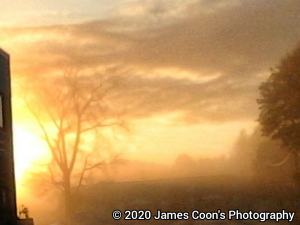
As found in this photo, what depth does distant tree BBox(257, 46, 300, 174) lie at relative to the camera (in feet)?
114

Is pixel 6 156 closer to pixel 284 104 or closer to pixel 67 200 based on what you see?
pixel 67 200

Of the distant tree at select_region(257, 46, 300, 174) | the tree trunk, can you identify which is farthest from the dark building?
the distant tree at select_region(257, 46, 300, 174)

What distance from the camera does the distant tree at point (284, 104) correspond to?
34.8 m

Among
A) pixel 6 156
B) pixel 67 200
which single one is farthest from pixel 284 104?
pixel 6 156

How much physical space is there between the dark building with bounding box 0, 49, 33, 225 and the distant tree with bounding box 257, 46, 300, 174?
1799 cm

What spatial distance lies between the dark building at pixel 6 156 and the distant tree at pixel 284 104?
18.0 metres

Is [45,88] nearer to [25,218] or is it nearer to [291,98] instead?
[25,218]

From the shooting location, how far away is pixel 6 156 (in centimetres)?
2509

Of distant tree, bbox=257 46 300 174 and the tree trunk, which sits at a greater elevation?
distant tree, bbox=257 46 300 174

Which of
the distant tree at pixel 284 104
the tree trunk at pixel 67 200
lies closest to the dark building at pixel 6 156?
the tree trunk at pixel 67 200

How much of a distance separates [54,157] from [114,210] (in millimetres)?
6601

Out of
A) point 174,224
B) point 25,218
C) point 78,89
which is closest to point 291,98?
point 174,224

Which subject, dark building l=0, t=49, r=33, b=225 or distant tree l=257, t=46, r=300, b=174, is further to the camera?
distant tree l=257, t=46, r=300, b=174

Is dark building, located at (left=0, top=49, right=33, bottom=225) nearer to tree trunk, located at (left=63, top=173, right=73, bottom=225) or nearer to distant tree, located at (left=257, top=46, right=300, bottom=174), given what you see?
tree trunk, located at (left=63, top=173, right=73, bottom=225)
